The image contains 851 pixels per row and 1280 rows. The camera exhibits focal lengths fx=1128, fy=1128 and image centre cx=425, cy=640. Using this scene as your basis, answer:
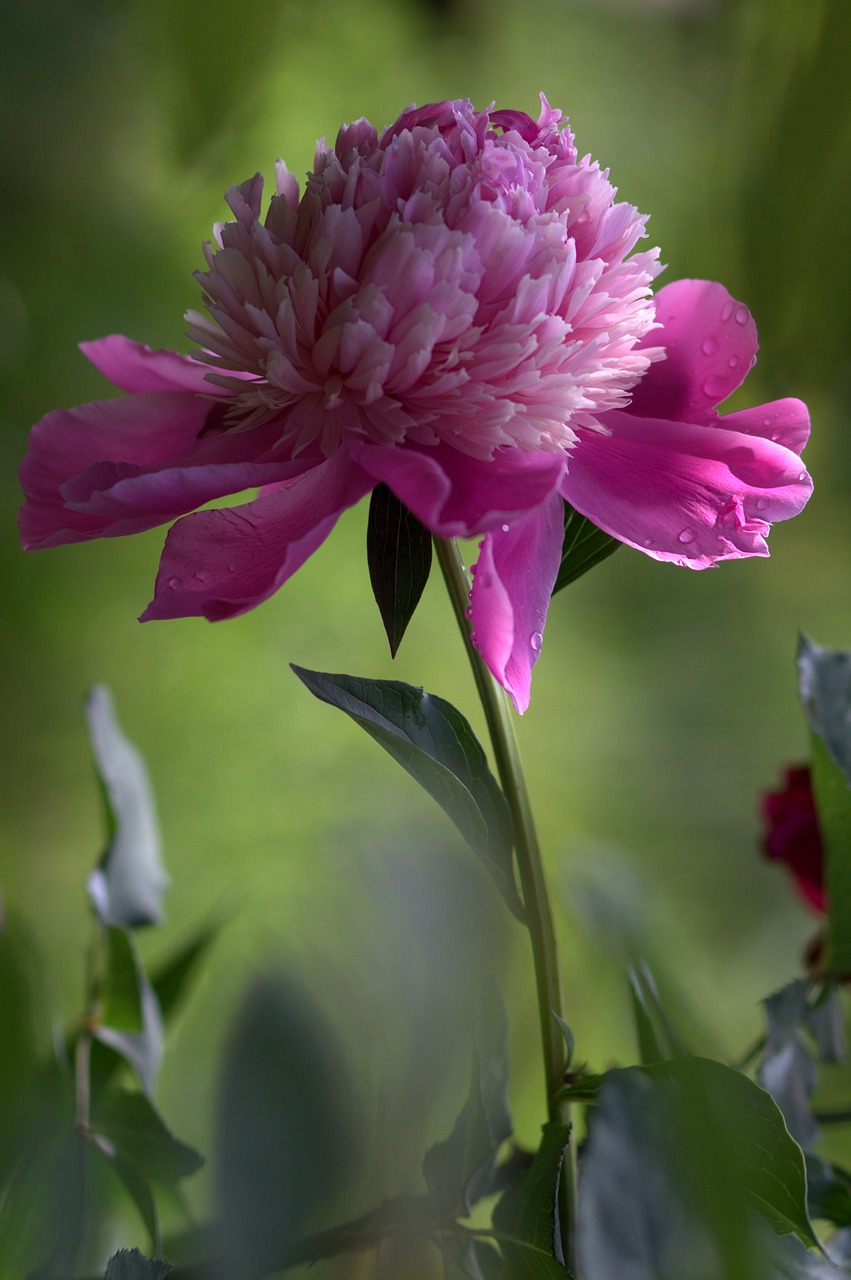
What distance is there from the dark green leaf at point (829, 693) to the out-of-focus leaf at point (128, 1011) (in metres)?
0.17

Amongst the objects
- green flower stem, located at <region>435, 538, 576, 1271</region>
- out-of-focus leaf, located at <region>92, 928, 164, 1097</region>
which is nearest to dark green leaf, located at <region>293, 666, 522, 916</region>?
green flower stem, located at <region>435, 538, 576, 1271</region>

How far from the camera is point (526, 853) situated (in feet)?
0.64

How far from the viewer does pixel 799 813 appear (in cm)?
32

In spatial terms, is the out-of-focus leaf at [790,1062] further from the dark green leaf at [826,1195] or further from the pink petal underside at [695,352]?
the pink petal underside at [695,352]

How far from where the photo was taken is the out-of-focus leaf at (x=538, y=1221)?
0.18m

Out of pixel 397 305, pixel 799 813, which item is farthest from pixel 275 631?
pixel 397 305

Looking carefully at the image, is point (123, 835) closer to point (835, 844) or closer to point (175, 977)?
point (175, 977)

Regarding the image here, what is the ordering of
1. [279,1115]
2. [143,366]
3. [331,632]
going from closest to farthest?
[279,1115]
[143,366]
[331,632]

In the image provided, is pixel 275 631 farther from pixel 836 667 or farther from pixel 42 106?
pixel 836 667

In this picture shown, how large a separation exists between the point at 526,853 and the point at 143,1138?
0.37 feet

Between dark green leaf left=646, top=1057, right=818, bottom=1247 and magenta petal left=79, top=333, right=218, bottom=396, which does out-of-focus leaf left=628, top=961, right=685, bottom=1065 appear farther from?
magenta petal left=79, top=333, right=218, bottom=396

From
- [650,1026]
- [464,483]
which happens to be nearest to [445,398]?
[464,483]

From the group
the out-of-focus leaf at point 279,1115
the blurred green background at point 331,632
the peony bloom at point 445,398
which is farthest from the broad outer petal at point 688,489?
the blurred green background at point 331,632

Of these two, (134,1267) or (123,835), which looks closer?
(134,1267)
